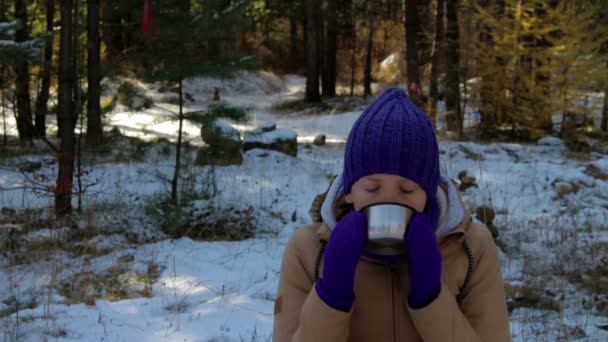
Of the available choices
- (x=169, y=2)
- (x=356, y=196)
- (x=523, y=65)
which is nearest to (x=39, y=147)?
(x=169, y=2)

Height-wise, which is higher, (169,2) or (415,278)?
(169,2)

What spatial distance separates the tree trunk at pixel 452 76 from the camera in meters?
15.4

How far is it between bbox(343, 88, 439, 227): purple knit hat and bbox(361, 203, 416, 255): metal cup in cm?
14

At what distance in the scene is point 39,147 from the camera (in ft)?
41.8


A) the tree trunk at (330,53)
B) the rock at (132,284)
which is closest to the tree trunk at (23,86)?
the rock at (132,284)

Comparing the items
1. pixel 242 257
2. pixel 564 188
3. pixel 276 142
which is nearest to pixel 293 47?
pixel 276 142

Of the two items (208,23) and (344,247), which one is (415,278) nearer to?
(344,247)

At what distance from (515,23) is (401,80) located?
547 inches

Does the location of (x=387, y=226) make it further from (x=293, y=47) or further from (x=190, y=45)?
(x=293, y=47)

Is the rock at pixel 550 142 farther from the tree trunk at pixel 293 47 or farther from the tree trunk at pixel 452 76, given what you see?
the tree trunk at pixel 293 47

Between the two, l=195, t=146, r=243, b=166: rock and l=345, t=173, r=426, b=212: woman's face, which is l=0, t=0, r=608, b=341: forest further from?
l=345, t=173, r=426, b=212: woman's face

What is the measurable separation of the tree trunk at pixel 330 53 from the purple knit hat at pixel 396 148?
77.9ft

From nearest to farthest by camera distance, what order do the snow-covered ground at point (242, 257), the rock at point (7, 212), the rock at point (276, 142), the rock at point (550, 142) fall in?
the snow-covered ground at point (242, 257) < the rock at point (7, 212) < the rock at point (276, 142) < the rock at point (550, 142)

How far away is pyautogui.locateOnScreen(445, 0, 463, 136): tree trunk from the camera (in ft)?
50.6
